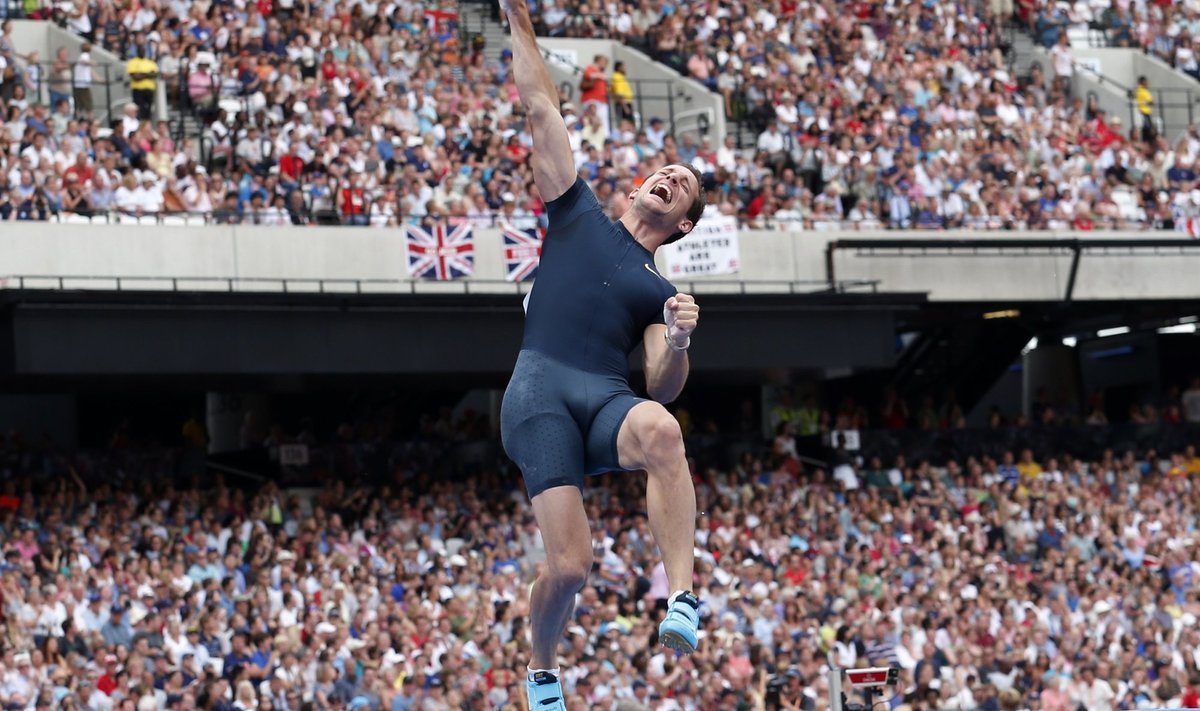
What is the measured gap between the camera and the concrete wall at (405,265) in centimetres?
1983

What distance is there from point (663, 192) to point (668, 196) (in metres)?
0.02

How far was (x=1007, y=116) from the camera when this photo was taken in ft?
86.5

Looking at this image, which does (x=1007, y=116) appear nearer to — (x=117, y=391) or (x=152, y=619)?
(x=117, y=391)

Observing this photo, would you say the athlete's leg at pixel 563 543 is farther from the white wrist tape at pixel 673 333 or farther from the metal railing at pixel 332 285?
the metal railing at pixel 332 285

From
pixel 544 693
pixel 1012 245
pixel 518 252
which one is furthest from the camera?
pixel 1012 245

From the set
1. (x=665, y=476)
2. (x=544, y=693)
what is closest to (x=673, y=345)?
(x=665, y=476)

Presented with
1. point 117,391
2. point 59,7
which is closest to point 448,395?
point 117,391

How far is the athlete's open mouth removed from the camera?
663 centimetres

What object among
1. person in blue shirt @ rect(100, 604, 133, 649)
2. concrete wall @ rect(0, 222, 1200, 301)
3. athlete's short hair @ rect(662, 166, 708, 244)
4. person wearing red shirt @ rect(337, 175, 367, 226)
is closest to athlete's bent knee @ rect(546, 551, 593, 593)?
athlete's short hair @ rect(662, 166, 708, 244)

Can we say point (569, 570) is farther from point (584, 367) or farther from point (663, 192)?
point (663, 192)

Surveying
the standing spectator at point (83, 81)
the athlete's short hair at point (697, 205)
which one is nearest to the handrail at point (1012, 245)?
the standing spectator at point (83, 81)

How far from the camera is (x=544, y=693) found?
651 cm

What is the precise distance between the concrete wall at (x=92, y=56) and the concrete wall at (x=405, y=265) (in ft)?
7.46

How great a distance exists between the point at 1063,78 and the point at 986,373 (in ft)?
15.4
